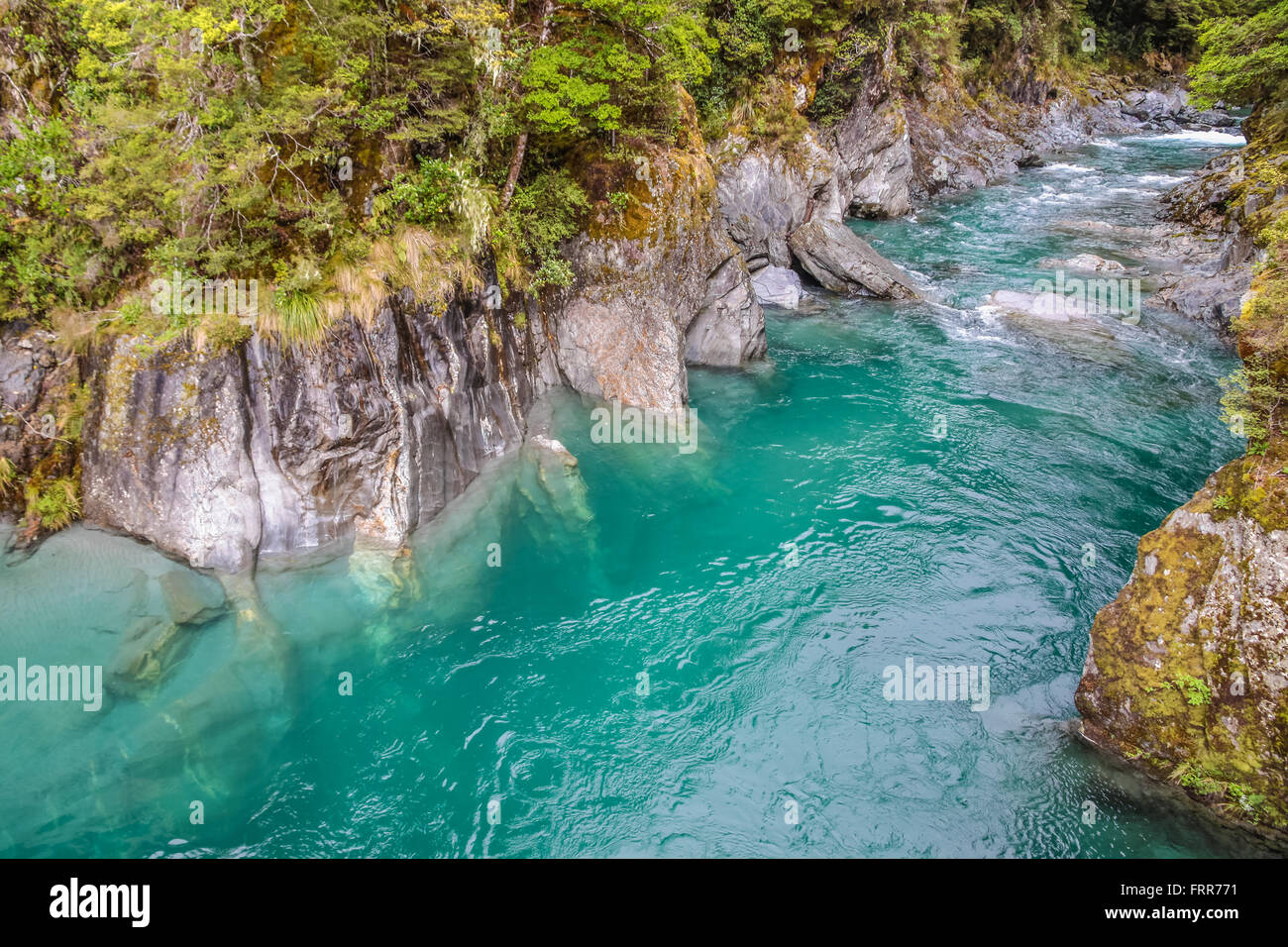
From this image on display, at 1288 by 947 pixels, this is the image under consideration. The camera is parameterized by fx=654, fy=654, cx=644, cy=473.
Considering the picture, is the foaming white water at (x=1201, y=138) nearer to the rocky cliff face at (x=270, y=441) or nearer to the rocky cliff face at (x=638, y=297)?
the rocky cliff face at (x=638, y=297)

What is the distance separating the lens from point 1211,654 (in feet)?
25.6

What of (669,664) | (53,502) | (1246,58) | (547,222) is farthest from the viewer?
(1246,58)

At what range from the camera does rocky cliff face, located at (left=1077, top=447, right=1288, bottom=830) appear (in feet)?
24.2

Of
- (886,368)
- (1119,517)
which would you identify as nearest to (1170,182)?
(886,368)

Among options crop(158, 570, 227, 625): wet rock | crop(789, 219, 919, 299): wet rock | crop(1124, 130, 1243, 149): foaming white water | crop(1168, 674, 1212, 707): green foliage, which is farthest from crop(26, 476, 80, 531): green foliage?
crop(1124, 130, 1243, 149): foaming white water

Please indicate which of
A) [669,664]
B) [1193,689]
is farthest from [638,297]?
[1193,689]

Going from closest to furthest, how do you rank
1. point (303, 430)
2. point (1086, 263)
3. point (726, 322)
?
1. point (303, 430)
2. point (726, 322)
3. point (1086, 263)

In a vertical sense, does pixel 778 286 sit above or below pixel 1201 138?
below

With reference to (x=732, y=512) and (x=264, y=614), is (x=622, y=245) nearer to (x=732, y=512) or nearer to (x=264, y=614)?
(x=732, y=512)

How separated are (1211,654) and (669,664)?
6.86 metres

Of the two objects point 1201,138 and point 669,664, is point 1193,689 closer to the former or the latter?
point 669,664

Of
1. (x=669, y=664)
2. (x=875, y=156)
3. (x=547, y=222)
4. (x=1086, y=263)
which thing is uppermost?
(x=875, y=156)

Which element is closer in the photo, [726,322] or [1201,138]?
[726,322]

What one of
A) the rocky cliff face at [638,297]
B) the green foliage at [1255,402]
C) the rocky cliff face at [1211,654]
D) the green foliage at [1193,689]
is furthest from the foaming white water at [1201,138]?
the green foliage at [1193,689]
